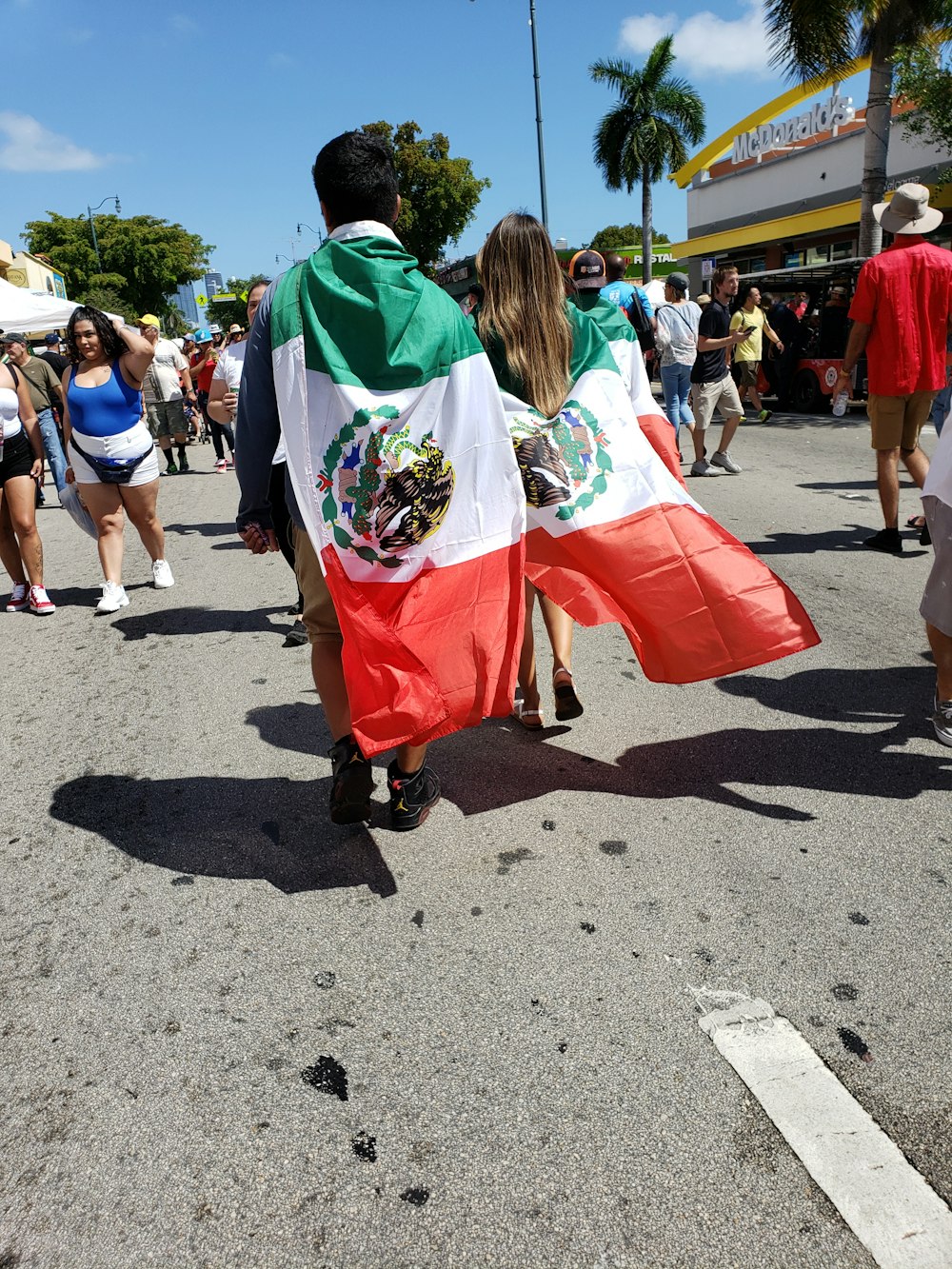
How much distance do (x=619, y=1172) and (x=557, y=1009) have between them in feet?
1.61

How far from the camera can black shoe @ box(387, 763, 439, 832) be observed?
3.23 meters

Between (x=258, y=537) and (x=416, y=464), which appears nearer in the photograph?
(x=416, y=464)

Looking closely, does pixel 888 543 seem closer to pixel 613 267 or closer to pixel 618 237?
pixel 613 267

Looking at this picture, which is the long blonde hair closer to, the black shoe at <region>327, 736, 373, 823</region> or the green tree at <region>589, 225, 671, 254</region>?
the black shoe at <region>327, 736, 373, 823</region>

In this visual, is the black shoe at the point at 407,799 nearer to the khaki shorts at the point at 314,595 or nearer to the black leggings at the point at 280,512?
the khaki shorts at the point at 314,595

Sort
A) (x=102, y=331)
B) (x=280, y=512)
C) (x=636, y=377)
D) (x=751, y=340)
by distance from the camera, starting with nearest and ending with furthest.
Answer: (x=280, y=512), (x=636, y=377), (x=102, y=331), (x=751, y=340)

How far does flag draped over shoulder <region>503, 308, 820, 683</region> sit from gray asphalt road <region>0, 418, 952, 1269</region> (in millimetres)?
573

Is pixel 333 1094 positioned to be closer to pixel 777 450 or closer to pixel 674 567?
pixel 674 567

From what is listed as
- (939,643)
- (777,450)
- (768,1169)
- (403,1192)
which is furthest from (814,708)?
(777,450)

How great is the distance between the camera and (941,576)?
347 centimetres

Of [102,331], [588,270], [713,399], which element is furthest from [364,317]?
[713,399]

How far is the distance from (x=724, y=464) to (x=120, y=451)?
6.66 meters

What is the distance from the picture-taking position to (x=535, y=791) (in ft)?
11.6

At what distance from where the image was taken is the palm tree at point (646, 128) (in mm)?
35062
